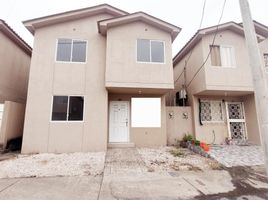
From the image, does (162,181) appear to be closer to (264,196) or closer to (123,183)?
Answer: (123,183)

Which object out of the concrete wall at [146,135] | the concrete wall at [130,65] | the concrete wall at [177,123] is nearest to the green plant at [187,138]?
the concrete wall at [177,123]

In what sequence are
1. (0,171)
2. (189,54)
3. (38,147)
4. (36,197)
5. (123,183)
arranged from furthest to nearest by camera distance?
(189,54), (38,147), (0,171), (123,183), (36,197)

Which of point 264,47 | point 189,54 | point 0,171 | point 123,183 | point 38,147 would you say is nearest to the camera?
point 123,183

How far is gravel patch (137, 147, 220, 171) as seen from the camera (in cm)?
554

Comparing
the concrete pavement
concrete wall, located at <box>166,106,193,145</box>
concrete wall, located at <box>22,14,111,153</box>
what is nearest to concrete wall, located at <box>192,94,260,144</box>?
concrete wall, located at <box>166,106,193,145</box>

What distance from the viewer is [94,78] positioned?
812 centimetres

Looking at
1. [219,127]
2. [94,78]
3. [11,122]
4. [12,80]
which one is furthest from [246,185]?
[12,80]

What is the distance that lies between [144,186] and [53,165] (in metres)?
3.60

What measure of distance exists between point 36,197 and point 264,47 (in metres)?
13.5

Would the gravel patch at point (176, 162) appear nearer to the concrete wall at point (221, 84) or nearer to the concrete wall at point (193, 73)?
the concrete wall at point (221, 84)

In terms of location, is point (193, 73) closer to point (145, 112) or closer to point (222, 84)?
point (222, 84)

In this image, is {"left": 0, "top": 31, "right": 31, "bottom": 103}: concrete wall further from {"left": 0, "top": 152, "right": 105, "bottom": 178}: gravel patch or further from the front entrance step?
the front entrance step

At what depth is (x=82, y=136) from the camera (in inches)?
301

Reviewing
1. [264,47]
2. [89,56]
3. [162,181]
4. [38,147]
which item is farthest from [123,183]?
[264,47]
